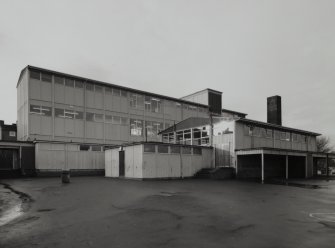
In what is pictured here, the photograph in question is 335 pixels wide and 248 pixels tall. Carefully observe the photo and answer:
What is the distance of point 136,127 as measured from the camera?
3831cm

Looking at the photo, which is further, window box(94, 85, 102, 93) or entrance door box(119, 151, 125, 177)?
window box(94, 85, 102, 93)

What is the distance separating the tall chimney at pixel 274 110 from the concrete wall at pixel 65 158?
2454 cm

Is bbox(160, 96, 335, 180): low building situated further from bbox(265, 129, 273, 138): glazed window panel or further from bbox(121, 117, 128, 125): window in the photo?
bbox(121, 117, 128, 125): window

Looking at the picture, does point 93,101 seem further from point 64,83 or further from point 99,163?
point 99,163

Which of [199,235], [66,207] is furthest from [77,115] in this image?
[199,235]

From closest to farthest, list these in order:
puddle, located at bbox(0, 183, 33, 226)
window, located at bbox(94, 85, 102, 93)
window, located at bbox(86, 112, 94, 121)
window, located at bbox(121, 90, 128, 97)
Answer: puddle, located at bbox(0, 183, 33, 226), window, located at bbox(86, 112, 94, 121), window, located at bbox(94, 85, 102, 93), window, located at bbox(121, 90, 128, 97)

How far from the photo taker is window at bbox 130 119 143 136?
37.9 meters

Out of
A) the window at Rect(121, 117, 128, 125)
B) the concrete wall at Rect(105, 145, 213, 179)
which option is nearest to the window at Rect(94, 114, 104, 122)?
the window at Rect(121, 117, 128, 125)

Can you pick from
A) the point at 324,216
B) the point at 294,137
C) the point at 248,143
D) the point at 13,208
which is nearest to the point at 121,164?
the point at 248,143

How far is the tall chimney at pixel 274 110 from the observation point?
128ft

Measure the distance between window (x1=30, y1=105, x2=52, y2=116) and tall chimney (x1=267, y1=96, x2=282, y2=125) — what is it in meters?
30.0

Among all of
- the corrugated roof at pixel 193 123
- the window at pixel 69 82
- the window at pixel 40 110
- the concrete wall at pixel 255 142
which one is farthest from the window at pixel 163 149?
the window at pixel 69 82

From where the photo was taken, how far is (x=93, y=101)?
114 ft

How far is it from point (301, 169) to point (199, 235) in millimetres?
29121
